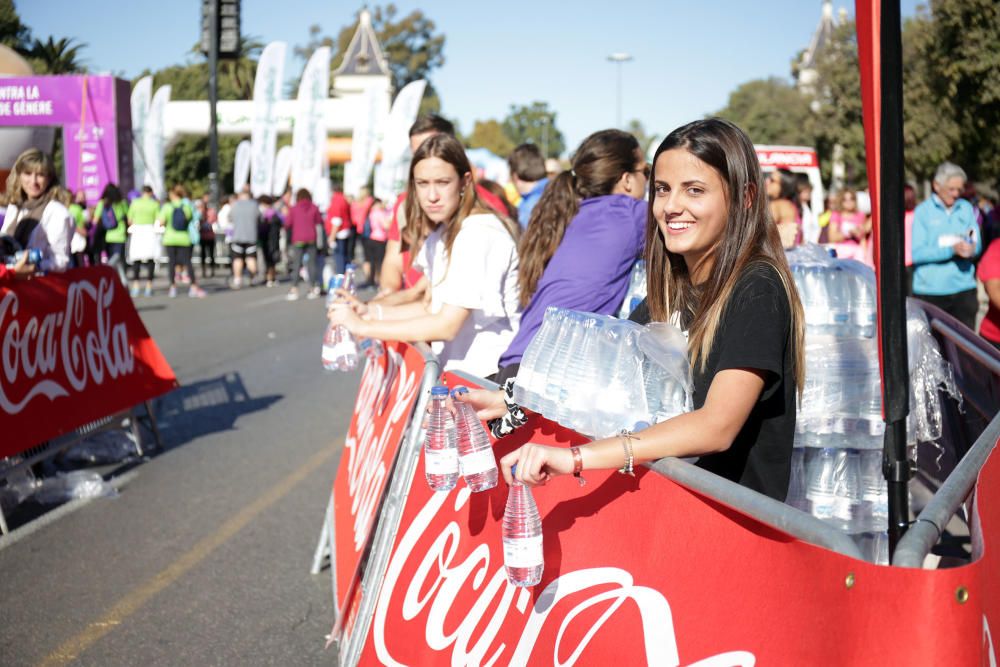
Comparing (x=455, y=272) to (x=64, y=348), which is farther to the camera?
(x=64, y=348)

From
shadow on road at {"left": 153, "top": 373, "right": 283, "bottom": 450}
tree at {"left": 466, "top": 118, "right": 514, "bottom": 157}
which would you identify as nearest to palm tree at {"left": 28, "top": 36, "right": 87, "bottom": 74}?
shadow on road at {"left": 153, "top": 373, "right": 283, "bottom": 450}

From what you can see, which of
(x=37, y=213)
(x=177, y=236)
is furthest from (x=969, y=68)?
(x=37, y=213)

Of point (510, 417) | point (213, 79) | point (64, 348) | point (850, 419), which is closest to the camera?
point (510, 417)

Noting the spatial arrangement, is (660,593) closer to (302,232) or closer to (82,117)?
(302,232)

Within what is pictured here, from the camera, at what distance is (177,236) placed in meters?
20.7

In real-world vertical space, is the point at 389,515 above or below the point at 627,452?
below

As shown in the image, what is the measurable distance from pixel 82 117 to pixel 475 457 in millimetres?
23875

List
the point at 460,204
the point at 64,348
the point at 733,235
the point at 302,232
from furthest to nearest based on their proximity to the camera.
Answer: the point at 302,232 < the point at 64,348 < the point at 460,204 < the point at 733,235

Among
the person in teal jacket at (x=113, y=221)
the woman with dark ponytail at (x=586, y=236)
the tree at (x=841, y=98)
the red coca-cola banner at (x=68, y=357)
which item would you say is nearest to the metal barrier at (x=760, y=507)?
the woman with dark ponytail at (x=586, y=236)

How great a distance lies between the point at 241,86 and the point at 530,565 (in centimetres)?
7311

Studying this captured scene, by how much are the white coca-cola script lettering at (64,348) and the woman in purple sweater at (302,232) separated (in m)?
12.8

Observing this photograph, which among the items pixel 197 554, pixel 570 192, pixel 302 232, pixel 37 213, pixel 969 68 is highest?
pixel 969 68

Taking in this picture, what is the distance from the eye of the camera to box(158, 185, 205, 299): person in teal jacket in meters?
20.3

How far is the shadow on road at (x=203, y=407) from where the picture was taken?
816 centimetres
